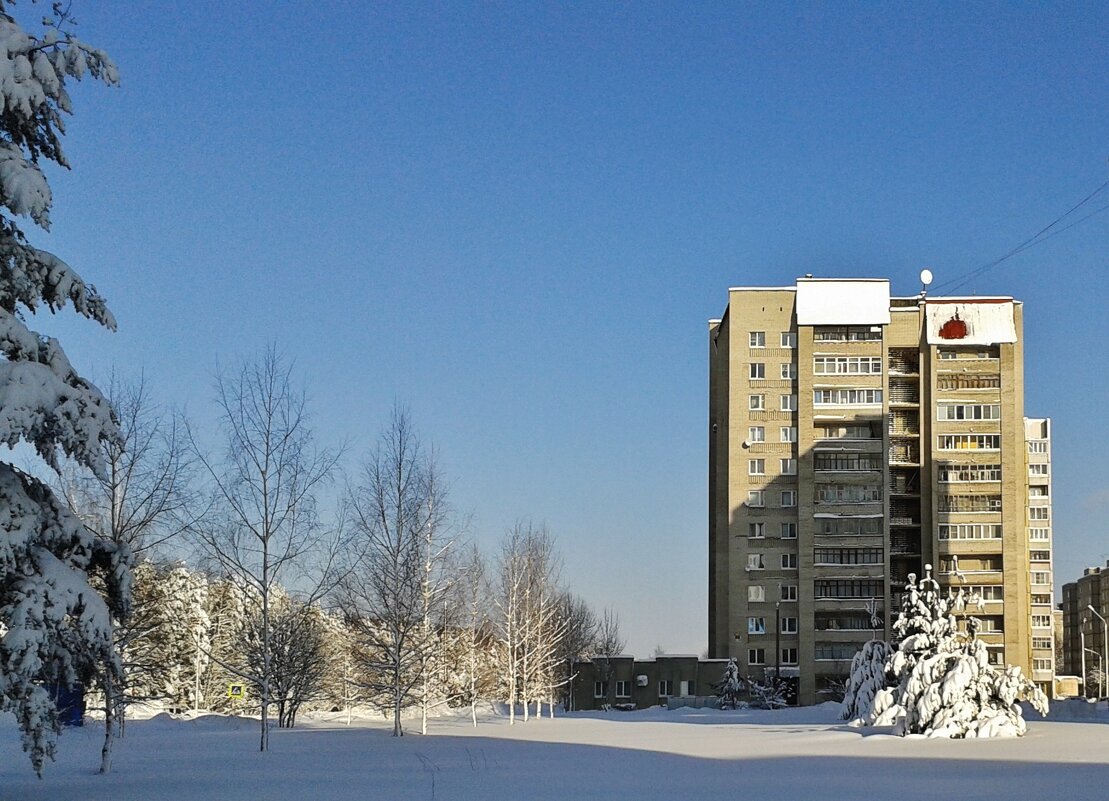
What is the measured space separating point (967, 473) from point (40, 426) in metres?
85.6

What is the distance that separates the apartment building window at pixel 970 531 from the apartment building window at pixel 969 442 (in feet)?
18.5

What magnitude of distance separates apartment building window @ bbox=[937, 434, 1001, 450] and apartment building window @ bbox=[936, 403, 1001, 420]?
133 cm

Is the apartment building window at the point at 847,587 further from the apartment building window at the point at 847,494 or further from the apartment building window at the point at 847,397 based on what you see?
the apartment building window at the point at 847,397

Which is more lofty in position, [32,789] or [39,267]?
[39,267]

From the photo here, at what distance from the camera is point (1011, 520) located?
3612 inches

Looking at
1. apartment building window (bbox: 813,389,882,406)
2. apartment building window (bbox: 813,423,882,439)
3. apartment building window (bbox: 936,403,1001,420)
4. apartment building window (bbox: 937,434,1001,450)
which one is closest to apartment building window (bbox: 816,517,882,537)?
apartment building window (bbox: 813,423,882,439)

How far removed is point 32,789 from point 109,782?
194cm

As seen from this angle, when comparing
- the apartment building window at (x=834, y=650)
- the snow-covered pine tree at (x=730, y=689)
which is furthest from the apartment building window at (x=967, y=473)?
the snow-covered pine tree at (x=730, y=689)

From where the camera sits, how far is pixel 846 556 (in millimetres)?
92250

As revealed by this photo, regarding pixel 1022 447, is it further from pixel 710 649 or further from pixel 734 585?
pixel 710 649

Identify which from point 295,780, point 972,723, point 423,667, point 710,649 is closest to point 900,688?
point 972,723

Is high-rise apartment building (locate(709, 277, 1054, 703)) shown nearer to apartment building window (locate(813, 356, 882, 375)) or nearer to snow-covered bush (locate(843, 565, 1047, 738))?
apartment building window (locate(813, 356, 882, 375))

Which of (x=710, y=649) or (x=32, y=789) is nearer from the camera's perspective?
(x=32, y=789)

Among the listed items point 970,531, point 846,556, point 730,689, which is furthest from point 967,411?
point 730,689
